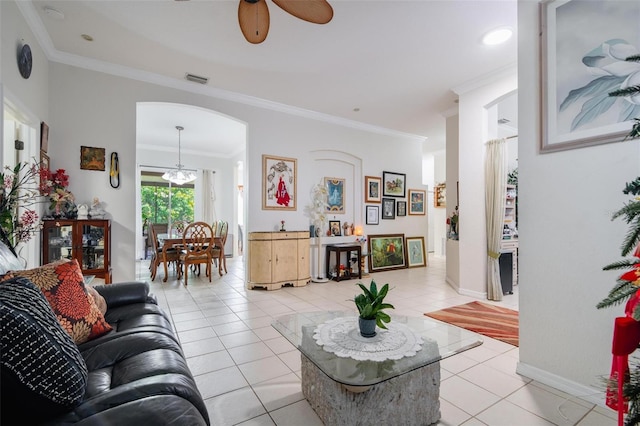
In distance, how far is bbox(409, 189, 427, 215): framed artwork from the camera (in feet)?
22.8

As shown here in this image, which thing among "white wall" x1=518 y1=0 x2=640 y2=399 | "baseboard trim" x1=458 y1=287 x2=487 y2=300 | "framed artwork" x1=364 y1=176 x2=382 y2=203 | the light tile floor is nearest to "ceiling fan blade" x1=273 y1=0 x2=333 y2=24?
"white wall" x1=518 y1=0 x2=640 y2=399

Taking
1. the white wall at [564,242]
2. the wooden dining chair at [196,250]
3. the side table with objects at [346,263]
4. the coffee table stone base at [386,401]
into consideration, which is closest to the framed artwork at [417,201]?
the side table with objects at [346,263]

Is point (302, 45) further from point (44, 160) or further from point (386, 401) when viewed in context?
point (386, 401)

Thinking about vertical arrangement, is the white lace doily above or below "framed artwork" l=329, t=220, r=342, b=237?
below

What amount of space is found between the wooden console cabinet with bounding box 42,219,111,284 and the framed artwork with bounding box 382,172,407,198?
197 inches

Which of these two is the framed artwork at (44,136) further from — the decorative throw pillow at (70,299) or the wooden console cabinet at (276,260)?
the wooden console cabinet at (276,260)

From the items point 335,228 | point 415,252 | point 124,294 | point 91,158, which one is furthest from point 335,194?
point 124,294

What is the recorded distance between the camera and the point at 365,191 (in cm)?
624

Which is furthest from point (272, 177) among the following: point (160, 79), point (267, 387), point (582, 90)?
point (582, 90)

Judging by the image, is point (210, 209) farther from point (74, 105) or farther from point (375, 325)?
point (375, 325)

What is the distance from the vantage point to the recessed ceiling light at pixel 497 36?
120 inches

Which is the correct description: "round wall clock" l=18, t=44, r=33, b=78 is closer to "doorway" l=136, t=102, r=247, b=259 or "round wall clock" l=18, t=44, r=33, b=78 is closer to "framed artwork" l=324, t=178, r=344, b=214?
"doorway" l=136, t=102, r=247, b=259

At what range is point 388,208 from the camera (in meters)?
6.58

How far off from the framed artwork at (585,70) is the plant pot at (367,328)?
167 cm
